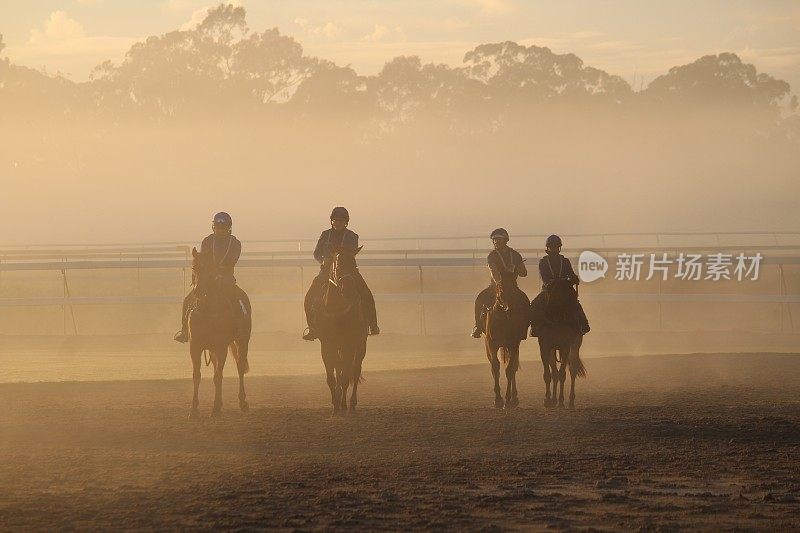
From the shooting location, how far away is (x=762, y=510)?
33.7 feet

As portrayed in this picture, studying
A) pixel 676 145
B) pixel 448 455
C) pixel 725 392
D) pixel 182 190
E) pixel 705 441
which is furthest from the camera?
pixel 676 145

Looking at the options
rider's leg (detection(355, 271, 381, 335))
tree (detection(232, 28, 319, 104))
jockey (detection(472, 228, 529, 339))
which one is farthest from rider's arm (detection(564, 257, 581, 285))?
tree (detection(232, 28, 319, 104))

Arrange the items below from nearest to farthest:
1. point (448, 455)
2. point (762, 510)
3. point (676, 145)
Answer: point (762, 510)
point (448, 455)
point (676, 145)

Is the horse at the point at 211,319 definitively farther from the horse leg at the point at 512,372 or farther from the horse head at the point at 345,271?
the horse leg at the point at 512,372

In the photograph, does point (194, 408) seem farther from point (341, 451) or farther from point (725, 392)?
point (725, 392)

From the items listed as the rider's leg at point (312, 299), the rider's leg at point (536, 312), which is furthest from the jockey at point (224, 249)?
the rider's leg at point (536, 312)

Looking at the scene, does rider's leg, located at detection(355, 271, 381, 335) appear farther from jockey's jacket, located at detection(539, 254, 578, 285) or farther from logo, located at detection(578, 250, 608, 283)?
logo, located at detection(578, 250, 608, 283)

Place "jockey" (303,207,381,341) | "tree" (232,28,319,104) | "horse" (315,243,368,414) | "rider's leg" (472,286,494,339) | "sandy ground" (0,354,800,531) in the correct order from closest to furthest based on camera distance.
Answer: "sandy ground" (0,354,800,531) → "horse" (315,243,368,414) → "jockey" (303,207,381,341) → "rider's leg" (472,286,494,339) → "tree" (232,28,319,104)

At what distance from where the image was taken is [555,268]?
17.3 metres

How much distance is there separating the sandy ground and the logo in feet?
61.7

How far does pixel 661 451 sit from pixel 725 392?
6.96 meters

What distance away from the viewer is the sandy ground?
10.2 meters

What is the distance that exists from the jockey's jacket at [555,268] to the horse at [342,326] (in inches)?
95.0

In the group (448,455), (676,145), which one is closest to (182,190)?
(676,145)
